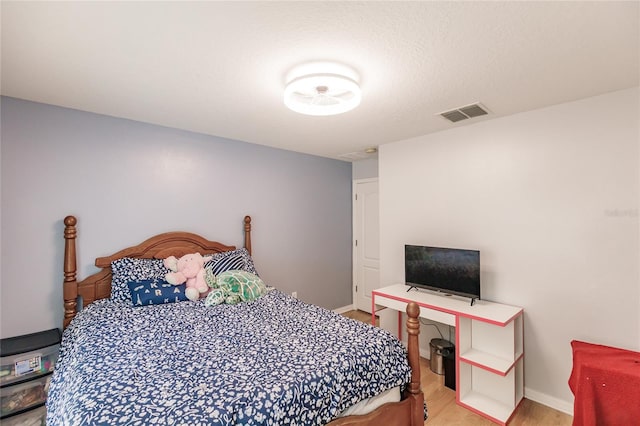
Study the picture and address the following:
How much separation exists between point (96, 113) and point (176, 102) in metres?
0.86

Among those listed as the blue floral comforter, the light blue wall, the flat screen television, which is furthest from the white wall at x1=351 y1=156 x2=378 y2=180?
the blue floral comforter

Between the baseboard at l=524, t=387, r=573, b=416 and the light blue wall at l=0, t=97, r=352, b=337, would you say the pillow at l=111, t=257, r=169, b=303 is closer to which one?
the light blue wall at l=0, t=97, r=352, b=337

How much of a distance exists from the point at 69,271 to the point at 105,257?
0.25 m

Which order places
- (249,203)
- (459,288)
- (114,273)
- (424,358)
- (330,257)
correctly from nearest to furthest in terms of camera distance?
1. (114,273)
2. (459,288)
3. (424,358)
4. (249,203)
5. (330,257)

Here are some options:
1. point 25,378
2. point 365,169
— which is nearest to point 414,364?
point 25,378

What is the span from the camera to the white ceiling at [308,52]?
Answer: 1252mm

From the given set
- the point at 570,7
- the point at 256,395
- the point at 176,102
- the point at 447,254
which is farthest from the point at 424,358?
the point at 176,102

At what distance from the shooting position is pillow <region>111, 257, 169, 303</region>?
2377 millimetres

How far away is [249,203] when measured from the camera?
345 cm

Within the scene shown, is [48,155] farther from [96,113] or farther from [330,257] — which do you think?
[330,257]

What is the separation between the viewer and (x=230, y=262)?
2.91 meters

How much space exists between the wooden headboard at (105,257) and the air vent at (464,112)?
261 cm

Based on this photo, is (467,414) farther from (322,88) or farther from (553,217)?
(322,88)

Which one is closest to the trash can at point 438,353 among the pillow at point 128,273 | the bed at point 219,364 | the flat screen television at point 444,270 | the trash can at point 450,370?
the trash can at point 450,370
